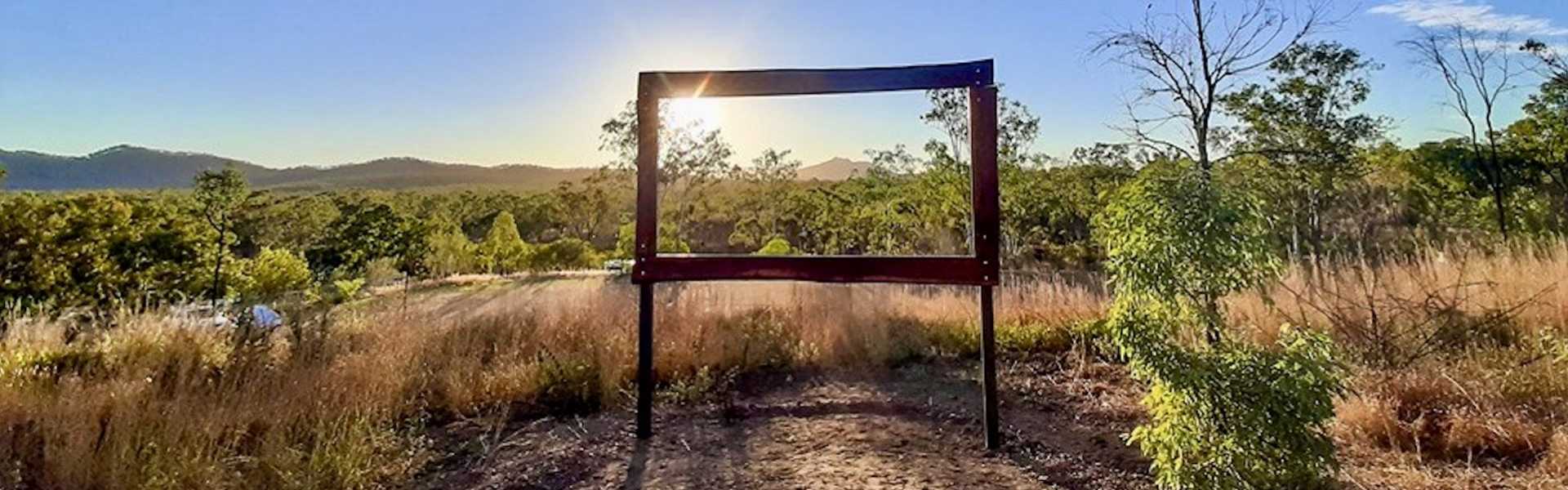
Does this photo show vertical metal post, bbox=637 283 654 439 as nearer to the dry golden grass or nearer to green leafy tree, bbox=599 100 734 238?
the dry golden grass

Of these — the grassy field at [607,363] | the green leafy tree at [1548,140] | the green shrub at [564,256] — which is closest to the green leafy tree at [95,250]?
the grassy field at [607,363]

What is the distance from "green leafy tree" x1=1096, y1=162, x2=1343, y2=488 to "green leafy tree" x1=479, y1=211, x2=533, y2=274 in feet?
67.2

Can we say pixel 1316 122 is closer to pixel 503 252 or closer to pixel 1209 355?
pixel 1209 355

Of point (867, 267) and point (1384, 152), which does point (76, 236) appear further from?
point (1384, 152)

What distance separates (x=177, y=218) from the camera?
14.1 meters

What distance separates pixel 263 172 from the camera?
5531cm

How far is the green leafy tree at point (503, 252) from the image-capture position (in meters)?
20.7

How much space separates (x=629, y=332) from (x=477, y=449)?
5.17 feet

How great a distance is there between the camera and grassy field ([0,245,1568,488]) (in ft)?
8.78

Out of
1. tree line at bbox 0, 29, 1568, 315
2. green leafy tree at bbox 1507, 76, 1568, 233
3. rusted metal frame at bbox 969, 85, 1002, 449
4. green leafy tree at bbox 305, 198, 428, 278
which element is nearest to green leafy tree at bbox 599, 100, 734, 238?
tree line at bbox 0, 29, 1568, 315

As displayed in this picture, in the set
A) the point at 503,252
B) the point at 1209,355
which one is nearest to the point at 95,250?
the point at 503,252

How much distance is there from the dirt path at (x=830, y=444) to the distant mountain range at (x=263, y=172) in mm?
3507

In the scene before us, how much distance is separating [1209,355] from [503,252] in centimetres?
2113

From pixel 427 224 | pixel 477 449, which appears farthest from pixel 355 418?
pixel 427 224
